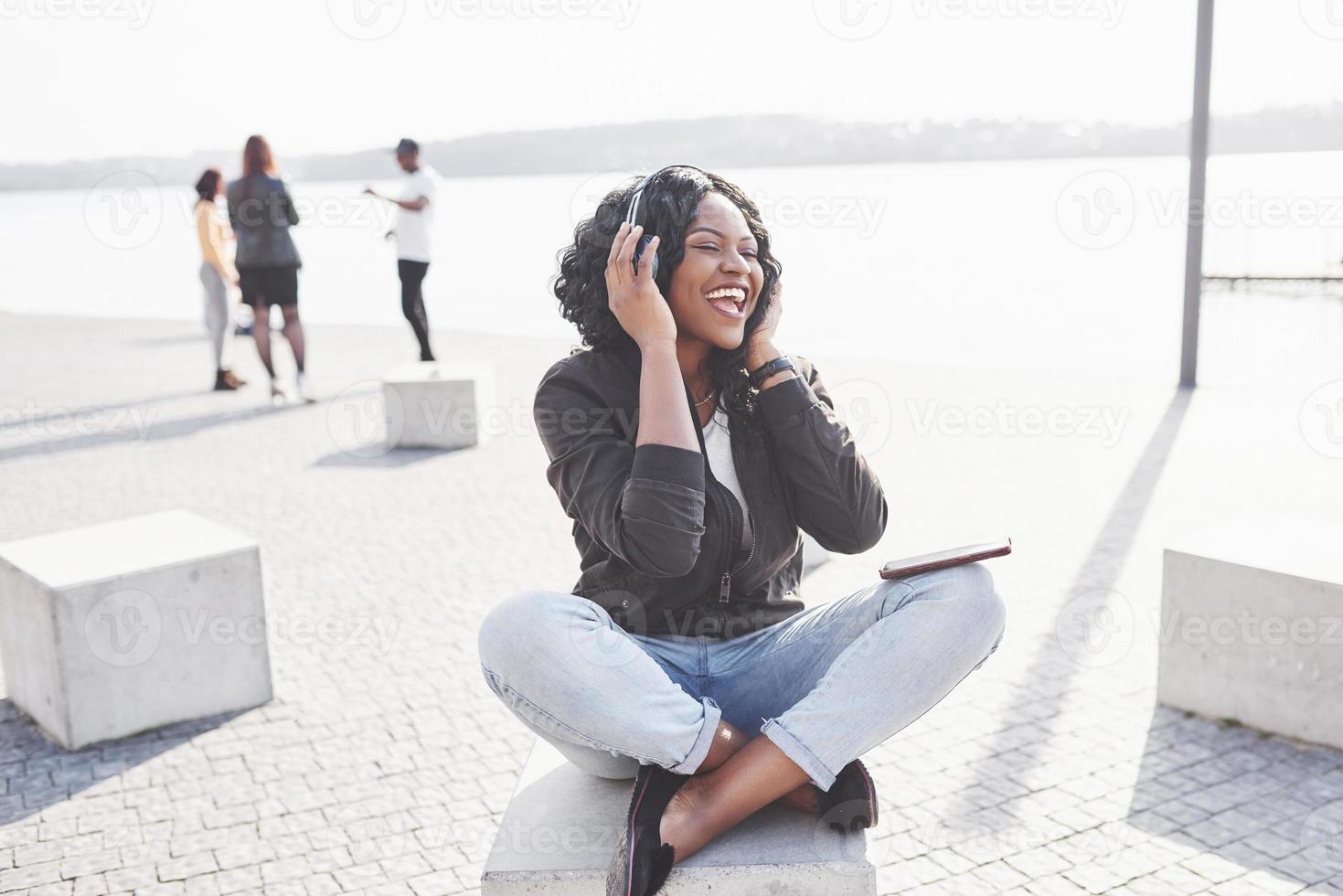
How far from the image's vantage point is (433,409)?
8.76 meters

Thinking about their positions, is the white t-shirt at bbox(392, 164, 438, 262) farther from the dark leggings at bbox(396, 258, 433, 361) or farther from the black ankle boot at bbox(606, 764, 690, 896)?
the black ankle boot at bbox(606, 764, 690, 896)

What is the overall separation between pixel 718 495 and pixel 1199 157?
789 centimetres

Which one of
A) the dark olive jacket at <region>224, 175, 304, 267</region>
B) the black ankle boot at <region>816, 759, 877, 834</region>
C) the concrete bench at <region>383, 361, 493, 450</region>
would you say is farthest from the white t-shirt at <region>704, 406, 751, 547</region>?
the dark olive jacket at <region>224, 175, 304, 267</region>

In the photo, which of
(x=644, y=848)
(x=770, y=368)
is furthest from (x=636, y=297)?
(x=644, y=848)

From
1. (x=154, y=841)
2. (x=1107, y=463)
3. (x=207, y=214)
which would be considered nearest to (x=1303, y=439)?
(x=1107, y=463)

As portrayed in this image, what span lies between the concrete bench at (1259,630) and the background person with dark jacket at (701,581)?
1.68m

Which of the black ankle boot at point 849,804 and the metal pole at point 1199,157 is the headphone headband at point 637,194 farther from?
the metal pole at point 1199,157

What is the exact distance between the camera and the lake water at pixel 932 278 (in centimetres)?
1284

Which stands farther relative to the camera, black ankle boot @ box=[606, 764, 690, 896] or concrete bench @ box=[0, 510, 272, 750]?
concrete bench @ box=[0, 510, 272, 750]

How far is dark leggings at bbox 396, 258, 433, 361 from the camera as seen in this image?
1065 centimetres

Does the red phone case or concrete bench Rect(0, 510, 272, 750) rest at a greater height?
the red phone case

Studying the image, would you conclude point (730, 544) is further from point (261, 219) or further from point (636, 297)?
point (261, 219)

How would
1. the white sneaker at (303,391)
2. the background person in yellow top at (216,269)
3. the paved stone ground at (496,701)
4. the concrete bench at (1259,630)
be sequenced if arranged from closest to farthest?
the paved stone ground at (496,701), the concrete bench at (1259,630), the white sneaker at (303,391), the background person in yellow top at (216,269)

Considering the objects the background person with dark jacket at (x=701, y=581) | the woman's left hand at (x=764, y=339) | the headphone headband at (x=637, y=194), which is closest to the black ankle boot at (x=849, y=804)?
the background person with dark jacket at (x=701, y=581)
